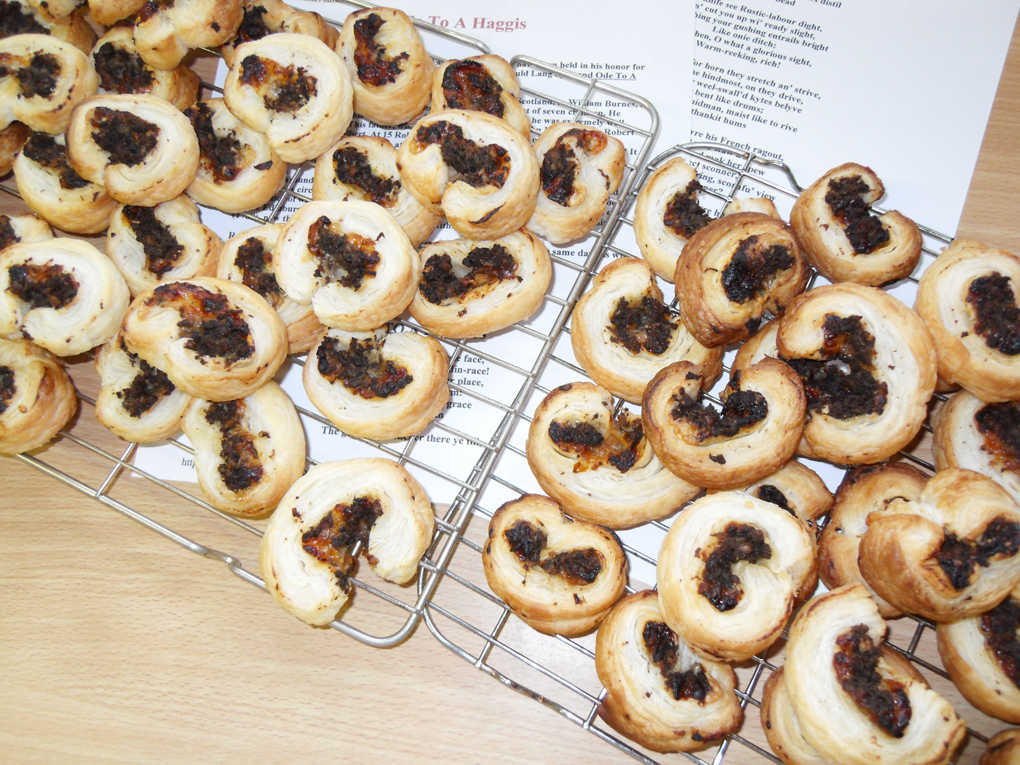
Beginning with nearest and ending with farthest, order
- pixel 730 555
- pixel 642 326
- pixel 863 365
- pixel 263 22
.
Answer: pixel 730 555, pixel 863 365, pixel 642 326, pixel 263 22

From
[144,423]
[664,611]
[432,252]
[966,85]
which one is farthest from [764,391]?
[144,423]

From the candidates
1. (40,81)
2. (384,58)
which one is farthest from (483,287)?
(40,81)

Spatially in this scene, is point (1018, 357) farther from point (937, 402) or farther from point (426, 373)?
point (426, 373)

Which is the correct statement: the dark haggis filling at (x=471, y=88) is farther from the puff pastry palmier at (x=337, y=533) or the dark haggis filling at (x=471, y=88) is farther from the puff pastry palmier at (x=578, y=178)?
the puff pastry palmier at (x=337, y=533)

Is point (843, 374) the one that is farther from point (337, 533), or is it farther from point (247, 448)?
point (247, 448)

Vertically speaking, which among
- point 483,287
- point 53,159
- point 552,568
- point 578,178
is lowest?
point 552,568
